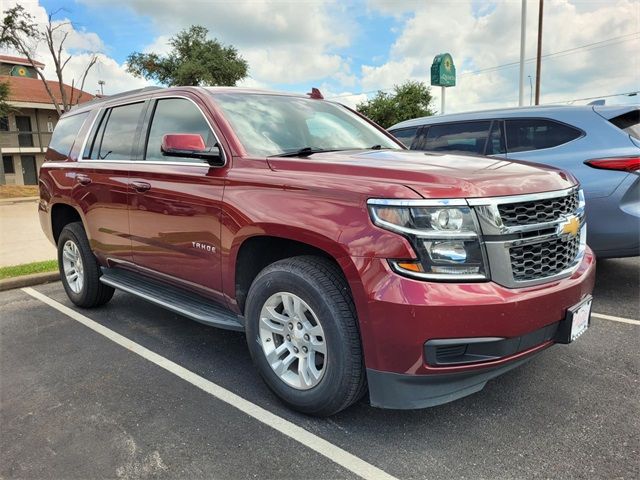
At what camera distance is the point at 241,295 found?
10.6 ft

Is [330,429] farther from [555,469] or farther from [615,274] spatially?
[615,274]

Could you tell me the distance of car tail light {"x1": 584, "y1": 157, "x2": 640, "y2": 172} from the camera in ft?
14.0

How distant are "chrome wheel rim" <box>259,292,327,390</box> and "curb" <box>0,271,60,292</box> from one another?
448cm

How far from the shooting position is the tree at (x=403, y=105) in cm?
3481

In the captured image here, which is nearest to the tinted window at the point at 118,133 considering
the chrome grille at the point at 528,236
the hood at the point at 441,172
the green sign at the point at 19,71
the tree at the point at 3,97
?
the hood at the point at 441,172

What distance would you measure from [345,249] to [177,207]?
1531mm

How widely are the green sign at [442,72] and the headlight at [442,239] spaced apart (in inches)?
792

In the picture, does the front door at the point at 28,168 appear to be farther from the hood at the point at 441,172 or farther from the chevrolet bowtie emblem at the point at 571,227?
the chevrolet bowtie emblem at the point at 571,227

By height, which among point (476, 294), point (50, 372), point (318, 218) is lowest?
point (50, 372)

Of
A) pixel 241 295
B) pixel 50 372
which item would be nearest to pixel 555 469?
pixel 241 295

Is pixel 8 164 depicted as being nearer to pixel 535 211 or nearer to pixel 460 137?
pixel 460 137

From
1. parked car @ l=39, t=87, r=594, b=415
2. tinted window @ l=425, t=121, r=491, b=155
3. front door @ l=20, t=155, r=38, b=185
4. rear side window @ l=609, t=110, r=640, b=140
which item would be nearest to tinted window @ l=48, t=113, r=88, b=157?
parked car @ l=39, t=87, r=594, b=415

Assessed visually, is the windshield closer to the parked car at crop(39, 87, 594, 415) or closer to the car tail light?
the parked car at crop(39, 87, 594, 415)

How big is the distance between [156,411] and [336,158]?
73.2 inches
